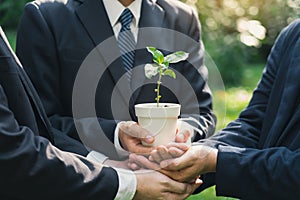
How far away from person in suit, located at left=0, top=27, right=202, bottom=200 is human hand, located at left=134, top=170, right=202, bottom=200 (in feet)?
0.14

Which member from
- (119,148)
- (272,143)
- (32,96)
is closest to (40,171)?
(32,96)

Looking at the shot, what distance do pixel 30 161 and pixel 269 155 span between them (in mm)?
1198

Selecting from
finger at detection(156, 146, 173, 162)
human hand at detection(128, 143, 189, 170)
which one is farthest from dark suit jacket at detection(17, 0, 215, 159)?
finger at detection(156, 146, 173, 162)

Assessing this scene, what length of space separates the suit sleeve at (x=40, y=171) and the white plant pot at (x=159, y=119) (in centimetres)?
30

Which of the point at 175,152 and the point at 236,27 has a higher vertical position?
the point at 175,152

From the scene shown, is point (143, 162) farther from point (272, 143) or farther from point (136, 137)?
point (272, 143)

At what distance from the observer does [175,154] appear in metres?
3.31

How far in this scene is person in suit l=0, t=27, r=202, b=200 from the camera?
2.76 m

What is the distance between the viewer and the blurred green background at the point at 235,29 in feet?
37.8

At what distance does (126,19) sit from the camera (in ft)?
12.3

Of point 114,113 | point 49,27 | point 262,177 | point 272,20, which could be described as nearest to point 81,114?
point 114,113

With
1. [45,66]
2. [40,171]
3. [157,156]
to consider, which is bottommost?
[157,156]

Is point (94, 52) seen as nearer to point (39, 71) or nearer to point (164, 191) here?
point (39, 71)

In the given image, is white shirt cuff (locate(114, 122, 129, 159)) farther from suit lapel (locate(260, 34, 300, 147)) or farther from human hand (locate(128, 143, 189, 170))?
suit lapel (locate(260, 34, 300, 147))
